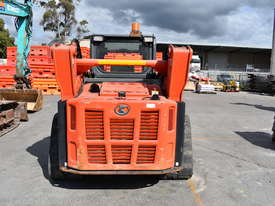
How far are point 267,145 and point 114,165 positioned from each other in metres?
4.54

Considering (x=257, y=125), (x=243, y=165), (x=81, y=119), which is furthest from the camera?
(x=257, y=125)

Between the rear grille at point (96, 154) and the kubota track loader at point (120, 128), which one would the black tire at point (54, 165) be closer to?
the kubota track loader at point (120, 128)

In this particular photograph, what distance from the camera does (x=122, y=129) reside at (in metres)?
3.46

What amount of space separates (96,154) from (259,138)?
530 cm

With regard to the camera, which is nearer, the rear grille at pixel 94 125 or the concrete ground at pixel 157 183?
the rear grille at pixel 94 125

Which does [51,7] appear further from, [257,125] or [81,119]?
[81,119]

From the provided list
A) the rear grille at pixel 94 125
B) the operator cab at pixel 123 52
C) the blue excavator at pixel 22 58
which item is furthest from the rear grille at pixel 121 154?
the blue excavator at pixel 22 58

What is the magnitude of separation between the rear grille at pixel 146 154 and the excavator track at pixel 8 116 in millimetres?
4585

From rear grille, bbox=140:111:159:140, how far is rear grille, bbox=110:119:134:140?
0.14 m

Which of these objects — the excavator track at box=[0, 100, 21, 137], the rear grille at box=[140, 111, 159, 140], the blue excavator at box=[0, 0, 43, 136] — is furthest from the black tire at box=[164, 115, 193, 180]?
the blue excavator at box=[0, 0, 43, 136]

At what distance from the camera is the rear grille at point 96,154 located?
3.50m

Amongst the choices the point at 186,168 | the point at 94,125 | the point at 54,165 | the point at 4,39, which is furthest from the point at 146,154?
the point at 4,39

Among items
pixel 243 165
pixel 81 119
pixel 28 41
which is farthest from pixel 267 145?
pixel 28 41

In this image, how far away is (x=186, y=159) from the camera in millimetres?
4168
